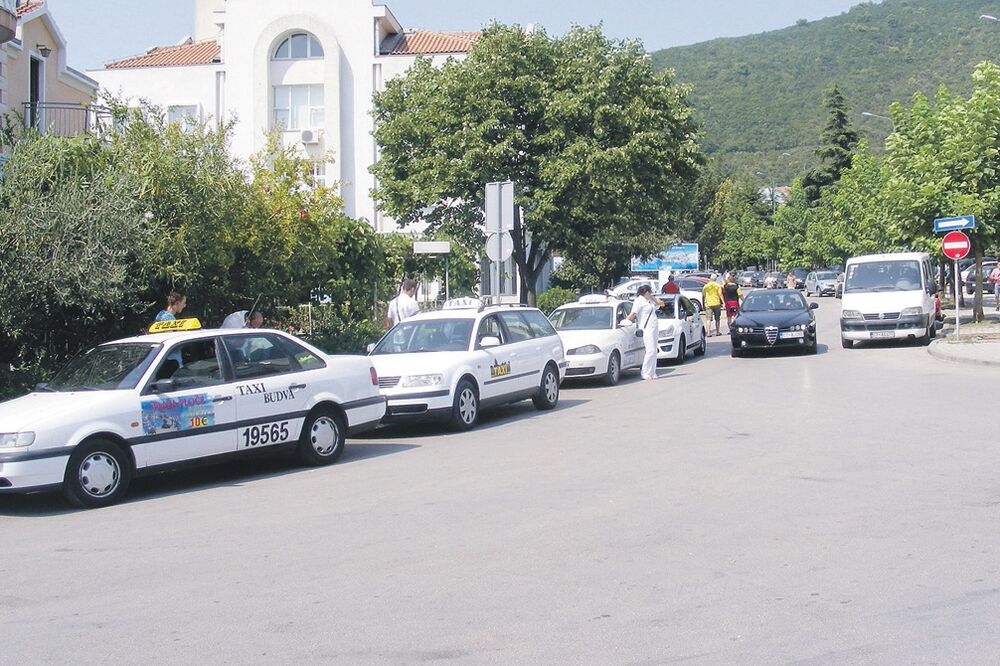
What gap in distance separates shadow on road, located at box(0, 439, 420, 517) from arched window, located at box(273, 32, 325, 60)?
125 ft

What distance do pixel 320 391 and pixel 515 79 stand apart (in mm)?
14764

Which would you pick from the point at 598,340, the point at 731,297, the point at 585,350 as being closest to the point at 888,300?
the point at 731,297

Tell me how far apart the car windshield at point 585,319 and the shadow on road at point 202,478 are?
7.58m

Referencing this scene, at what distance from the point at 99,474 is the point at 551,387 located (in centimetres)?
844

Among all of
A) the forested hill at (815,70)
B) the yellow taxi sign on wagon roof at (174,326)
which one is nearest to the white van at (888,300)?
the yellow taxi sign on wagon roof at (174,326)

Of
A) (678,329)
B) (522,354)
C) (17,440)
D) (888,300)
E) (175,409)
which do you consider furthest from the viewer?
(888,300)

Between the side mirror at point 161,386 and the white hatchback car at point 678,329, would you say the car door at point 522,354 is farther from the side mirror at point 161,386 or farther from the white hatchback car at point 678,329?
the white hatchback car at point 678,329

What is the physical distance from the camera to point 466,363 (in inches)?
579

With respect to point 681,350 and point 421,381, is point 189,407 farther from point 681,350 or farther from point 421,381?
point 681,350

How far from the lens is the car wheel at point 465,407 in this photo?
14414 millimetres

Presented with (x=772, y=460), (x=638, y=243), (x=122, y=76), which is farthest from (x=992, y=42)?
(x=772, y=460)

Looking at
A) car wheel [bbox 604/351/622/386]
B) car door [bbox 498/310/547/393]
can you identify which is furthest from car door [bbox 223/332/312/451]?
car wheel [bbox 604/351/622/386]

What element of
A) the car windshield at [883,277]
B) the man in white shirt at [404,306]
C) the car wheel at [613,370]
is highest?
the car windshield at [883,277]

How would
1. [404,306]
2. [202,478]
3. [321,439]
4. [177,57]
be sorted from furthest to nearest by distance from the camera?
[177,57], [404,306], [321,439], [202,478]
